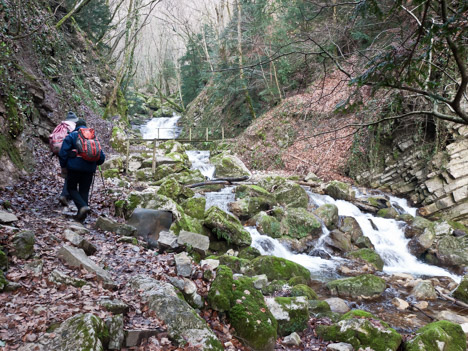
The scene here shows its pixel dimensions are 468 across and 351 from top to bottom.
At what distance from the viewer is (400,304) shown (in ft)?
20.2

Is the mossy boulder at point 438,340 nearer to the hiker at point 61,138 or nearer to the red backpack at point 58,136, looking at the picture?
the hiker at point 61,138

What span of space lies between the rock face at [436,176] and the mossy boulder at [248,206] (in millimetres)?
5871

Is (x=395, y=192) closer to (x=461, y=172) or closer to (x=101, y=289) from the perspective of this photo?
(x=461, y=172)

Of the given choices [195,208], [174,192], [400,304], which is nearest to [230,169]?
[174,192]

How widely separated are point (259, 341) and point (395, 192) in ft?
35.9

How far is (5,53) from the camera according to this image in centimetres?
688

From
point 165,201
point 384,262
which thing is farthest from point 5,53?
point 384,262

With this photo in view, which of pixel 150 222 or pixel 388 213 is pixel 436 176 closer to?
pixel 388 213

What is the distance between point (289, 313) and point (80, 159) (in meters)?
4.19

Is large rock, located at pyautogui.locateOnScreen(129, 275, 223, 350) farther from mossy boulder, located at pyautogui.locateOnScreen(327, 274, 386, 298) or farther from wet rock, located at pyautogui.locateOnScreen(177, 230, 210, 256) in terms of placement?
mossy boulder, located at pyautogui.locateOnScreen(327, 274, 386, 298)

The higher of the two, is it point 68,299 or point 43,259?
point 43,259

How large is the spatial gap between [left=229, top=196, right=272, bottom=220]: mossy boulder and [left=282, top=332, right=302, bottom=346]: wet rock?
5.85 m

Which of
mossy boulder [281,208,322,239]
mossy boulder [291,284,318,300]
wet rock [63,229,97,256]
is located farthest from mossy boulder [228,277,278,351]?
mossy boulder [281,208,322,239]

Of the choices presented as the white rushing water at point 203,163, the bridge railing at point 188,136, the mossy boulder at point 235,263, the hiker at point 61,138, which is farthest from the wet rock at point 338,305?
the bridge railing at point 188,136
